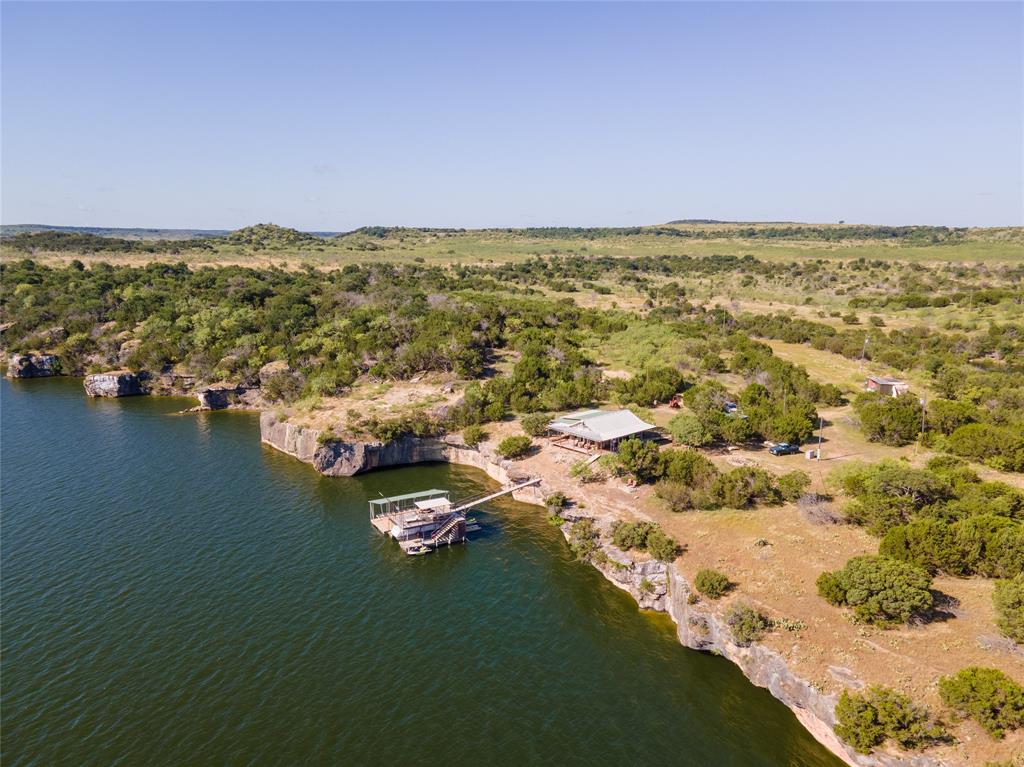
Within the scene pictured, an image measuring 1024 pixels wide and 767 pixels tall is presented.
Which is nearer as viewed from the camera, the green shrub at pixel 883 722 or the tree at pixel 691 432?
the green shrub at pixel 883 722

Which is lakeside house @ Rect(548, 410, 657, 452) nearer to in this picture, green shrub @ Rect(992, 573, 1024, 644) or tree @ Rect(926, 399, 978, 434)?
tree @ Rect(926, 399, 978, 434)

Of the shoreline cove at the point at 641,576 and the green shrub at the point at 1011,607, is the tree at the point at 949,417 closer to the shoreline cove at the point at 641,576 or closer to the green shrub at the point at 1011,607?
the green shrub at the point at 1011,607

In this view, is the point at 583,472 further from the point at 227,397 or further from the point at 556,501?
the point at 227,397

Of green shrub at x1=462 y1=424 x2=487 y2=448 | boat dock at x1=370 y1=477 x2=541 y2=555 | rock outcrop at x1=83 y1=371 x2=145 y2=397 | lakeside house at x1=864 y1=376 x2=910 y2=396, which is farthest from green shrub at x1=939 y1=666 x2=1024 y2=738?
rock outcrop at x1=83 y1=371 x2=145 y2=397

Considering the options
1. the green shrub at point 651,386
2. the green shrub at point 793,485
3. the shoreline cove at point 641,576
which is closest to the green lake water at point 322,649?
the shoreline cove at point 641,576

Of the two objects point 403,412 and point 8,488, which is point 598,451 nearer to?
point 403,412

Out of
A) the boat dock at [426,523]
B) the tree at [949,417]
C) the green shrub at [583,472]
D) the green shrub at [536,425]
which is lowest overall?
the boat dock at [426,523]

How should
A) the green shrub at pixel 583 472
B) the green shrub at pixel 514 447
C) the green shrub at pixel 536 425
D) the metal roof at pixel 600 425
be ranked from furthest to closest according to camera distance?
the green shrub at pixel 536 425
the green shrub at pixel 514 447
the metal roof at pixel 600 425
the green shrub at pixel 583 472
